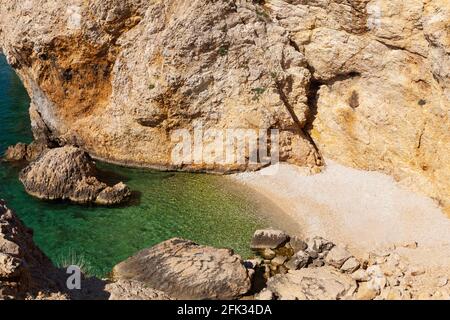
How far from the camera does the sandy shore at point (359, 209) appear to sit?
1005 inches

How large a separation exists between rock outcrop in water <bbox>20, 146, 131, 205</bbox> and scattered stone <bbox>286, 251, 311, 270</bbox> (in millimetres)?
12104

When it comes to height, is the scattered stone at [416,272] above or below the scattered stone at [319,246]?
below

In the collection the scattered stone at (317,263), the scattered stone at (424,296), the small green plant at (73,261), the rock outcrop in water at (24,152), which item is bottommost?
the scattered stone at (424,296)

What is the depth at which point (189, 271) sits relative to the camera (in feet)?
71.7

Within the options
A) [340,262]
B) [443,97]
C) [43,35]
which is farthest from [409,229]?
[43,35]

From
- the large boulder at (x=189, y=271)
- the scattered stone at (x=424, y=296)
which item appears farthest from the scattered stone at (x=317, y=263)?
the scattered stone at (x=424, y=296)

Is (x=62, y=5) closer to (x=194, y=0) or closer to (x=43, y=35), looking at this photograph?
(x=43, y=35)

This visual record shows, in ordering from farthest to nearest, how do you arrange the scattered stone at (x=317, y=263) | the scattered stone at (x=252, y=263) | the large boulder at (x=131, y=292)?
1. the scattered stone at (x=317, y=263)
2. the scattered stone at (x=252, y=263)
3. the large boulder at (x=131, y=292)

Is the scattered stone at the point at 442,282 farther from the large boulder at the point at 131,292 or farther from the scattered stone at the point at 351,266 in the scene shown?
the large boulder at the point at 131,292

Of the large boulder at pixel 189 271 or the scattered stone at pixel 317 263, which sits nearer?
the large boulder at pixel 189 271

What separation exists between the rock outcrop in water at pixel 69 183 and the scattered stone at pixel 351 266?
14.8 m

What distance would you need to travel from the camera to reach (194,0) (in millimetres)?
30078

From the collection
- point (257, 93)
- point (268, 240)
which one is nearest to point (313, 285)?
point (268, 240)
